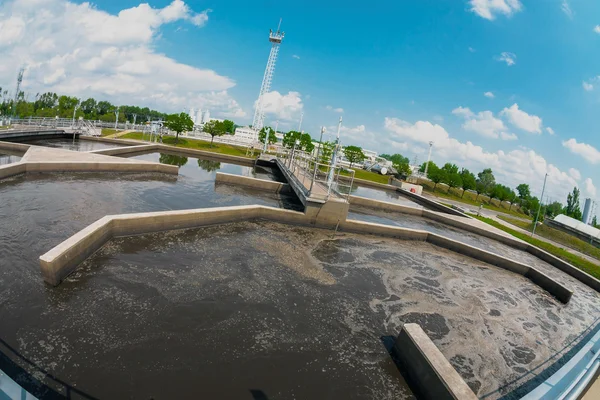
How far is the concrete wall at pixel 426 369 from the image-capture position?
4.32m

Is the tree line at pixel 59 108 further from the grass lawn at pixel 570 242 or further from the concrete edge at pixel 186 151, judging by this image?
the grass lawn at pixel 570 242

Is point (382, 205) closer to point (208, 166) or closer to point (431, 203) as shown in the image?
point (431, 203)

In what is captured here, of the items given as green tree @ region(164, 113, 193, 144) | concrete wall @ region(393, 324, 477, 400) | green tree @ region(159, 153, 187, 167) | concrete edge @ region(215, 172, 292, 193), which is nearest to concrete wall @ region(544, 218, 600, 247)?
concrete edge @ region(215, 172, 292, 193)

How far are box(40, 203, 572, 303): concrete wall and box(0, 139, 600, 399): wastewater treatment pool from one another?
0.35 meters

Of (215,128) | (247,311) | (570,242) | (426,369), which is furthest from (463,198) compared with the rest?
(247,311)

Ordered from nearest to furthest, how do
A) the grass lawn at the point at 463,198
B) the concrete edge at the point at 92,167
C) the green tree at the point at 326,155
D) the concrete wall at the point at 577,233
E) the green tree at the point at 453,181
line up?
the concrete edge at the point at 92,167, the green tree at the point at 326,155, the concrete wall at the point at 577,233, the grass lawn at the point at 463,198, the green tree at the point at 453,181

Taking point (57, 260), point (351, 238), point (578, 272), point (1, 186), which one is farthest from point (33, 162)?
point (578, 272)

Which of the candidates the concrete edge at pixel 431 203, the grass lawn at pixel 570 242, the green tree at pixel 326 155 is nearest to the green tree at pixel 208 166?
the green tree at pixel 326 155

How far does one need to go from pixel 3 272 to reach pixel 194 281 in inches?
135

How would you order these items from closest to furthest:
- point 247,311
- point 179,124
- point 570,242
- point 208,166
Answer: point 247,311 < point 570,242 < point 208,166 < point 179,124

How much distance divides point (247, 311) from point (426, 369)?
3.33 meters

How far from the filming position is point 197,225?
10.7 meters

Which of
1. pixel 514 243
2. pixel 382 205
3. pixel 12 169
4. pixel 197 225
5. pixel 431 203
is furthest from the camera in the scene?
pixel 431 203

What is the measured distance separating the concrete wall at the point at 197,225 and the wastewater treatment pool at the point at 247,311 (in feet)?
1.14
